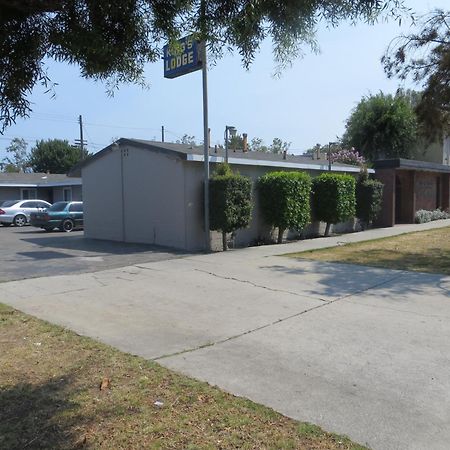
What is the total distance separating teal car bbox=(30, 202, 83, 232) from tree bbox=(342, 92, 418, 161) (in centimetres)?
2365

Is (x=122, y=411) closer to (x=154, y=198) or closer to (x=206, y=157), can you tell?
(x=206, y=157)

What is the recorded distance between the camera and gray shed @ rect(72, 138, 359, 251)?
1487cm

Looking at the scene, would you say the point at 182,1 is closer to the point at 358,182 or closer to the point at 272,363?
the point at 272,363

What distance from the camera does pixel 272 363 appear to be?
16.7ft

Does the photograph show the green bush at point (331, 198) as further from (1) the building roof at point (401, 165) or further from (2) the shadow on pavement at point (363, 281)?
(2) the shadow on pavement at point (363, 281)

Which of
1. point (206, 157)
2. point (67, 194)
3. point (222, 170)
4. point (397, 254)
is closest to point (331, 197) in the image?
point (397, 254)

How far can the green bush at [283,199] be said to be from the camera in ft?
52.5

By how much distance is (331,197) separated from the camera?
18.6 meters

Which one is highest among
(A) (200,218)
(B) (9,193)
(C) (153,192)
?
(B) (9,193)

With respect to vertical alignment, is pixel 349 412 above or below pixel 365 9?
below

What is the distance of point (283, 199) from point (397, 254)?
4080mm

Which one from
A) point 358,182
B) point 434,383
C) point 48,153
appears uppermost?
point 48,153

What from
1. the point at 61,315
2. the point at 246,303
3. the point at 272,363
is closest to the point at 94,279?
the point at 61,315

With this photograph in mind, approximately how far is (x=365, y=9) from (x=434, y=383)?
132 inches
